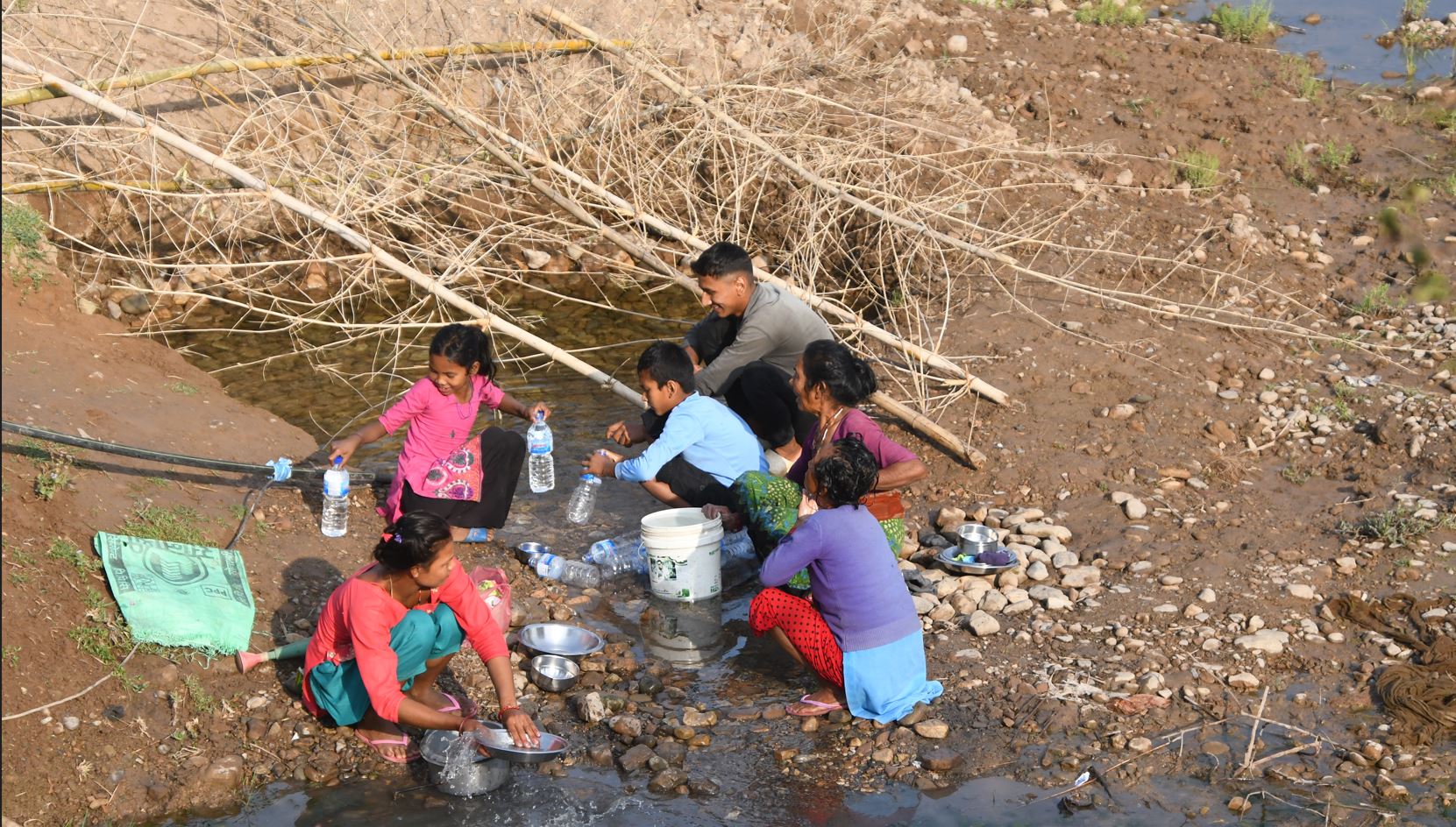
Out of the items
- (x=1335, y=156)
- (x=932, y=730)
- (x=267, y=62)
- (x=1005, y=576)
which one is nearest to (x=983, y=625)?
(x=1005, y=576)

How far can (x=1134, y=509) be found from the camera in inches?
221

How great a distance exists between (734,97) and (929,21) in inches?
156

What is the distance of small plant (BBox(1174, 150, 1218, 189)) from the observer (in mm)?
8695

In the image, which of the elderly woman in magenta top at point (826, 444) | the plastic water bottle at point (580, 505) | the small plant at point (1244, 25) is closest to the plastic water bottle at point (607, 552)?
the plastic water bottle at point (580, 505)

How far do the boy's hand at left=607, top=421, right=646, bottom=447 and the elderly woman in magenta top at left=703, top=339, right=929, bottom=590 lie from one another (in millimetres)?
657

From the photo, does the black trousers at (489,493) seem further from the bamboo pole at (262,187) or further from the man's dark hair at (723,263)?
the man's dark hair at (723,263)

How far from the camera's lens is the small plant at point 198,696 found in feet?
13.8

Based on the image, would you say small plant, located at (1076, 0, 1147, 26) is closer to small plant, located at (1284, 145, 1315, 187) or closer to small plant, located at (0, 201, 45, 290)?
small plant, located at (1284, 145, 1315, 187)

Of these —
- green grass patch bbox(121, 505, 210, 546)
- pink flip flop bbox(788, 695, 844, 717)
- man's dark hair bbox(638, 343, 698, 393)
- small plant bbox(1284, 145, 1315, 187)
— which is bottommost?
pink flip flop bbox(788, 695, 844, 717)

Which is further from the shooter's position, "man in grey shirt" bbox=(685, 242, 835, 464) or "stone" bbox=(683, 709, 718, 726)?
"man in grey shirt" bbox=(685, 242, 835, 464)

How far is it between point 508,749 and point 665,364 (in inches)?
76.3

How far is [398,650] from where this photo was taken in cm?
398

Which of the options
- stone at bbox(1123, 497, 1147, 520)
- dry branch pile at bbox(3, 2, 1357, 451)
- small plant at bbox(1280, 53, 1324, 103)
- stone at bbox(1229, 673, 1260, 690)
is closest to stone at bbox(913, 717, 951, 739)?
stone at bbox(1229, 673, 1260, 690)

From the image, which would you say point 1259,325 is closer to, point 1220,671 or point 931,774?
point 1220,671
